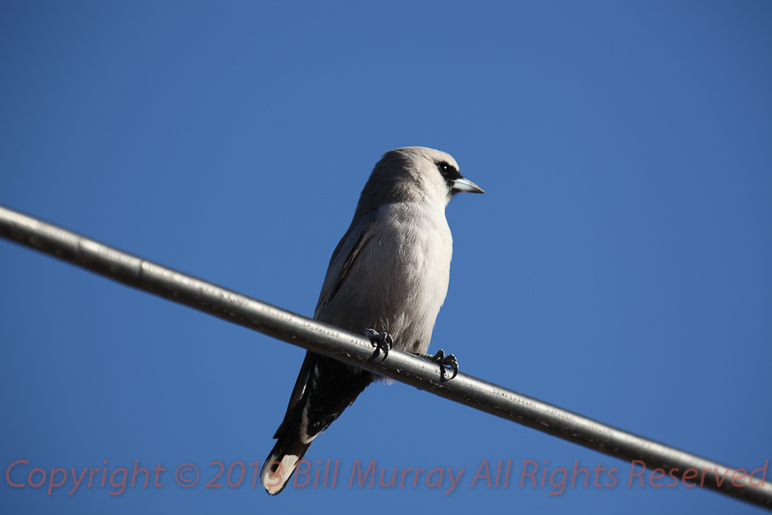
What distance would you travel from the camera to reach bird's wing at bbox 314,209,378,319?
4.80 metres

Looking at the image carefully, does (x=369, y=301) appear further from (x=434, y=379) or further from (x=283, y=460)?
(x=434, y=379)

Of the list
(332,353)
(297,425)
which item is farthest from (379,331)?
(332,353)

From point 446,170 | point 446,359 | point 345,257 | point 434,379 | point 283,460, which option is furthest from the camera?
point 446,170

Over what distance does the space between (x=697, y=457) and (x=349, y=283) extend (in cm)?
259

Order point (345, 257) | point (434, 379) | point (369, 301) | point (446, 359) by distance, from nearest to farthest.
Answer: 1. point (434, 379)
2. point (446, 359)
3. point (369, 301)
4. point (345, 257)

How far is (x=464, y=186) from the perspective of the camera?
636 cm

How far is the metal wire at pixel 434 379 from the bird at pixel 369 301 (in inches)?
63.1

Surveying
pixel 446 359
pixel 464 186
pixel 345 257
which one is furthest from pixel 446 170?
pixel 446 359

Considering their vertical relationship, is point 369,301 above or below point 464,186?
below

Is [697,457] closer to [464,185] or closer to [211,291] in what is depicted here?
[211,291]

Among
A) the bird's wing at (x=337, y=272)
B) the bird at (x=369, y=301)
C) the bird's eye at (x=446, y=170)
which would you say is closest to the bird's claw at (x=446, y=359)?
the bird at (x=369, y=301)

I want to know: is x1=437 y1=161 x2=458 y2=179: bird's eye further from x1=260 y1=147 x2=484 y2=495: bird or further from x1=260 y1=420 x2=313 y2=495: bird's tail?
x1=260 y1=420 x2=313 y2=495: bird's tail

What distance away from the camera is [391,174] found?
18.7 feet

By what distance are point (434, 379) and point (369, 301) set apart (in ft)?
6.02
